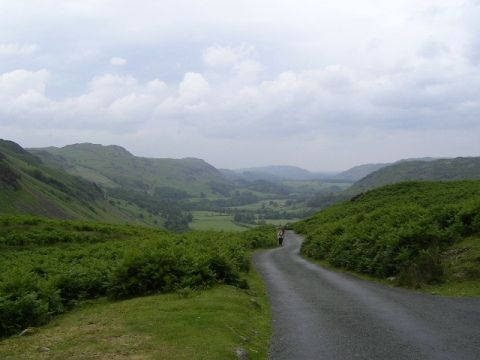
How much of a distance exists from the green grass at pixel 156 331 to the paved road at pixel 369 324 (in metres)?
0.98

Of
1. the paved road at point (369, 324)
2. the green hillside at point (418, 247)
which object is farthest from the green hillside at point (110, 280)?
the green hillside at point (418, 247)

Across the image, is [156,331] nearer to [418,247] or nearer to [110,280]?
[110,280]

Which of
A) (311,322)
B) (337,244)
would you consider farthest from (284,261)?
(311,322)

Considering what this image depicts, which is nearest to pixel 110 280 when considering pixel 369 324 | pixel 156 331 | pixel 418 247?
pixel 156 331

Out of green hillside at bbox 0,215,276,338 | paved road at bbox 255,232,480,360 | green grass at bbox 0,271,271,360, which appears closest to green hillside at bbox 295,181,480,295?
paved road at bbox 255,232,480,360

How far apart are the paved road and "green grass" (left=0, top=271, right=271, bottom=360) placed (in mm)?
976

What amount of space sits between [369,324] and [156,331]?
6.79 m

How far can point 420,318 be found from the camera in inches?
594

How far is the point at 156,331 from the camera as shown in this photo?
41.8ft

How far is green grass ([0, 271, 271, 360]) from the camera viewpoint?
11.1 metres

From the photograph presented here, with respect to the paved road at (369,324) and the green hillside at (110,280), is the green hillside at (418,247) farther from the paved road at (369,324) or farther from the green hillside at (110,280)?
the green hillside at (110,280)

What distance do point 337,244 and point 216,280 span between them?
14632 millimetres

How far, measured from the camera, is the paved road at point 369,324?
1188 cm

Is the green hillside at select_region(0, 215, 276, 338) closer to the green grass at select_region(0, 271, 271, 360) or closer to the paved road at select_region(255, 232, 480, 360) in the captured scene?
the green grass at select_region(0, 271, 271, 360)
